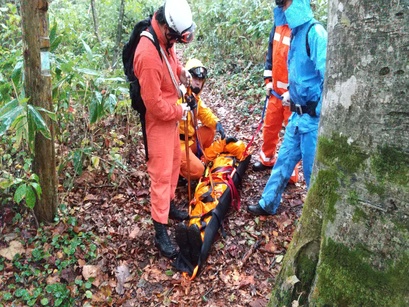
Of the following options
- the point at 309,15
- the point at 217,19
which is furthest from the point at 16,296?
the point at 217,19

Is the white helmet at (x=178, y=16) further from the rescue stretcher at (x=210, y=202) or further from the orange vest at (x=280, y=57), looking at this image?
the rescue stretcher at (x=210, y=202)

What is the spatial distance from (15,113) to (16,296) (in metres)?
1.65

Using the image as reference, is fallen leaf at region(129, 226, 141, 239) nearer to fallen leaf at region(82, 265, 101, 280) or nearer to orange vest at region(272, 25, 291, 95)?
fallen leaf at region(82, 265, 101, 280)

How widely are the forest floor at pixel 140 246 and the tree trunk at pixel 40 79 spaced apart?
0.38 meters

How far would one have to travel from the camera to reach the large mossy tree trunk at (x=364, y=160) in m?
1.23

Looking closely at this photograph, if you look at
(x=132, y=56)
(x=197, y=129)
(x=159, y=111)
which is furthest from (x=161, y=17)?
(x=197, y=129)

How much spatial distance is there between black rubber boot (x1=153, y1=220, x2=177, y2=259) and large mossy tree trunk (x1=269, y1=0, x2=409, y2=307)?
88.4 inches

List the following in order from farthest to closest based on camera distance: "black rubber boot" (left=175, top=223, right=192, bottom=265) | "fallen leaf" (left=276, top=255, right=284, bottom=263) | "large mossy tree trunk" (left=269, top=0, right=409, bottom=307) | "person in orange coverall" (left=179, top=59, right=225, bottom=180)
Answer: "person in orange coverall" (left=179, top=59, right=225, bottom=180) < "fallen leaf" (left=276, top=255, right=284, bottom=263) < "black rubber boot" (left=175, top=223, right=192, bottom=265) < "large mossy tree trunk" (left=269, top=0, right=409, bottom=307)

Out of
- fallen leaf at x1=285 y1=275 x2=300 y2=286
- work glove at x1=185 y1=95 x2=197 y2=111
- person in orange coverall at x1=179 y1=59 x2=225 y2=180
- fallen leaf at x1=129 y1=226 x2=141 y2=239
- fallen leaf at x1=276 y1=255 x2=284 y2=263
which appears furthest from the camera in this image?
person in orange coverall at x1=179 y1=59 x2=225 y2=180

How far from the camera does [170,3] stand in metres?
3.11

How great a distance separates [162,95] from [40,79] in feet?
3.79

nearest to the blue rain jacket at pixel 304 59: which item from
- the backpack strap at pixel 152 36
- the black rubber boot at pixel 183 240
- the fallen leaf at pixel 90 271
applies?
the backpack strap at pixel 152 36

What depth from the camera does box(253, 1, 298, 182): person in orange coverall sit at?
13.3 ft

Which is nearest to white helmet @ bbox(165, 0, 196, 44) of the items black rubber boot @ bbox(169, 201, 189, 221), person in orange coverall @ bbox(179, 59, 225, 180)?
person in orange coverall @ bbox(179, 59, 225, 180)
